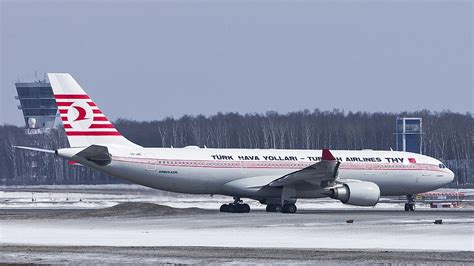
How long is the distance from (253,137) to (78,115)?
6650 cm

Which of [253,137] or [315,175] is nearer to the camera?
[315,175]

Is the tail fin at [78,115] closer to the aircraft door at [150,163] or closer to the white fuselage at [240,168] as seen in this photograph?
the white fuselage at [240,168]

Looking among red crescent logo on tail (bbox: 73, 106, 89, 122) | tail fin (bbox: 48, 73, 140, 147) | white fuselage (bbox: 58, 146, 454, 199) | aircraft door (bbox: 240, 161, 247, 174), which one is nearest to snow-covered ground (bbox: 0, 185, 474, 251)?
white fuselage (bbox: 58, 146, 454, 199)

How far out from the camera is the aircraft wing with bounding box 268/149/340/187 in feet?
148

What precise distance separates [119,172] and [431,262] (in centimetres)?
2449

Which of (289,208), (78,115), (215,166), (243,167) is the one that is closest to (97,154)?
(78,115)

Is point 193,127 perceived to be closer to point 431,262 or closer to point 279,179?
point 279,179

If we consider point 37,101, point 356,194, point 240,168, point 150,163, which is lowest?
point 356,194

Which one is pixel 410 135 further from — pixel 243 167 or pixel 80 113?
pixel 80 113

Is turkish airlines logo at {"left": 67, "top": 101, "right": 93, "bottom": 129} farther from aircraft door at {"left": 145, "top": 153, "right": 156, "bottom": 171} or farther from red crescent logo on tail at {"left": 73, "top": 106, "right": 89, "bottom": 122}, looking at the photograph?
aircraft door at {"left": 145, "top": 153, "right": 156, "bottom": 171}

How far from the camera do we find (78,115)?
146 ft

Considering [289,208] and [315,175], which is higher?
[315,175]

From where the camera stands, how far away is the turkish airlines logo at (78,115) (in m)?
44.5

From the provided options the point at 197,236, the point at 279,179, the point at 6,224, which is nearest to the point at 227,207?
the point at 279,179
